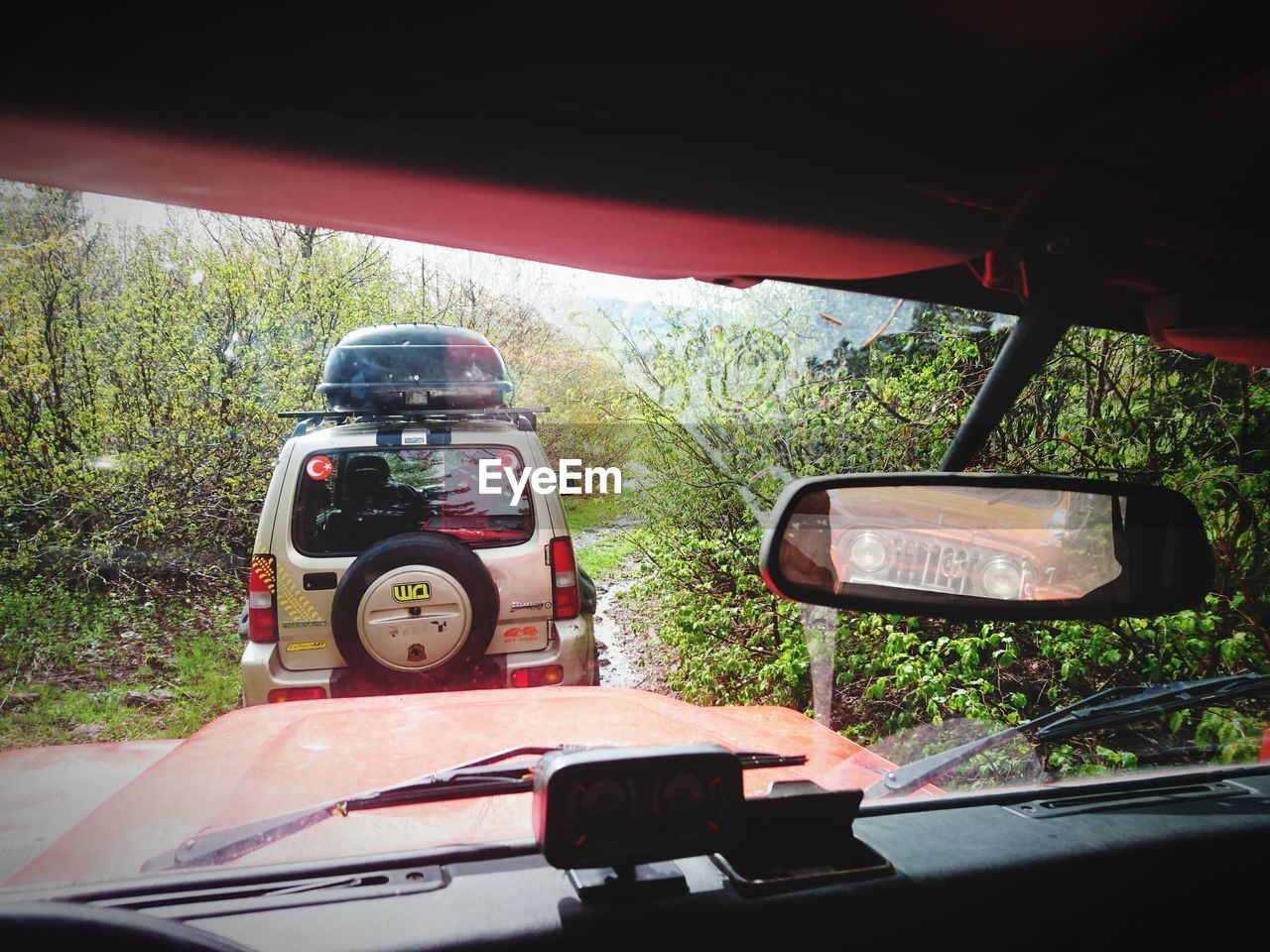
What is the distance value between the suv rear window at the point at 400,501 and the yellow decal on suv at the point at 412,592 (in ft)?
1.35

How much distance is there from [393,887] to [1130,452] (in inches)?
166

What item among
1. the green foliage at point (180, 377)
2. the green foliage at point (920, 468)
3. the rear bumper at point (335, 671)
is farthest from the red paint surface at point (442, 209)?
the green foliage at point (180, 377)

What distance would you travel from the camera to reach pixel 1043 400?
4426mm

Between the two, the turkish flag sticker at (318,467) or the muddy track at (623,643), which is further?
the muddy track at (623,643)

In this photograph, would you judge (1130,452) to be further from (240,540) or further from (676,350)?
(240,540)

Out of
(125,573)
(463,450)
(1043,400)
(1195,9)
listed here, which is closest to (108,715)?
(125,573)

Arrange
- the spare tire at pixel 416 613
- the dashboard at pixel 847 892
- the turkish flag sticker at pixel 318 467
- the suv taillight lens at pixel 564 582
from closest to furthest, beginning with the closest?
1. the dashboard at pixel 847 892
2. the spare tire at pixel 416 613
3. the turkish flag sticker at pixel 318 467
4. the suv taillight lens at pixel 564 582

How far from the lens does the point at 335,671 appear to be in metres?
3.74

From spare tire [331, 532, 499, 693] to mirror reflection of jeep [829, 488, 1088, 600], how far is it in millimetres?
2295

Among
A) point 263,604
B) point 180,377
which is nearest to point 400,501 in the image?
point 263,604

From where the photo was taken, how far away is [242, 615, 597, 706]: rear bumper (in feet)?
12.1

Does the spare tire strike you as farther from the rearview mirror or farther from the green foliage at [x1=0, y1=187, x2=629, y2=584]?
the rearview mirror

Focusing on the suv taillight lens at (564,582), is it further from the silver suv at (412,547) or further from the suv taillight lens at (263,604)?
the suv taillight lens at (263,604)

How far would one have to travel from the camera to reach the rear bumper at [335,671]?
3678 mm
